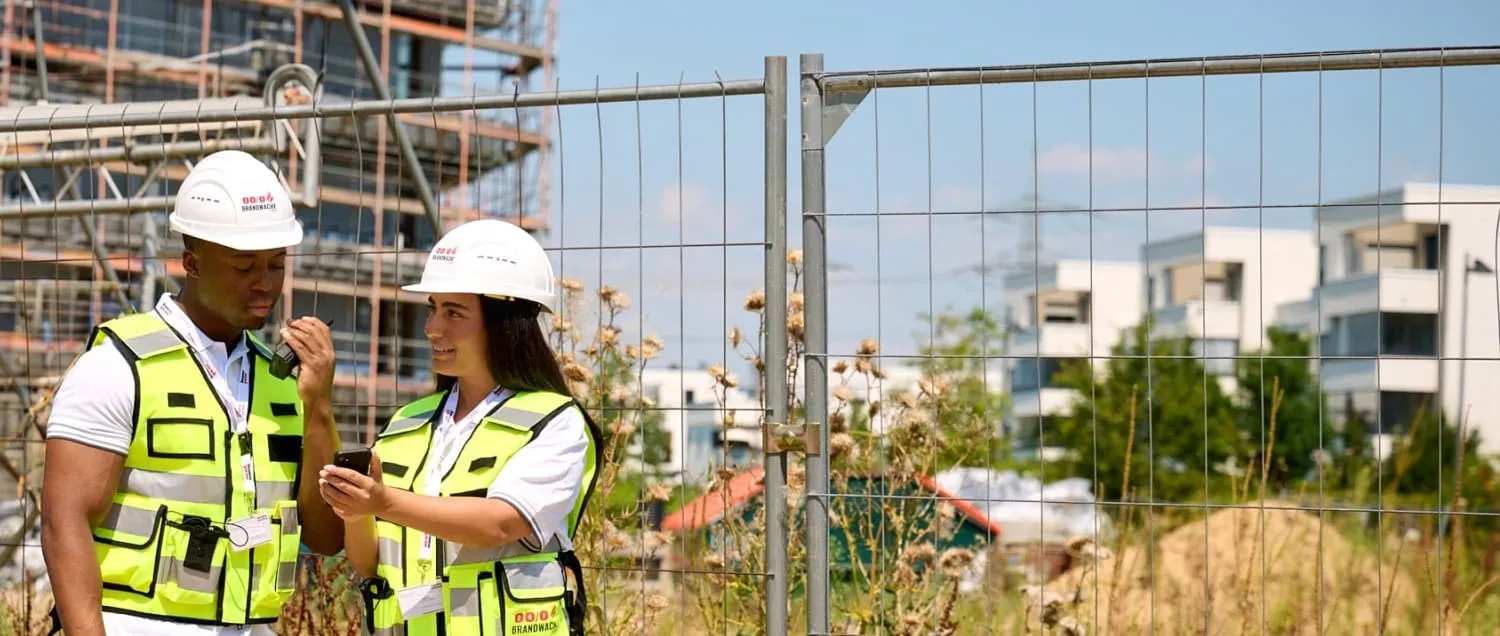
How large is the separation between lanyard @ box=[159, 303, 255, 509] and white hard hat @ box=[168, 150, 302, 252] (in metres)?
0.19

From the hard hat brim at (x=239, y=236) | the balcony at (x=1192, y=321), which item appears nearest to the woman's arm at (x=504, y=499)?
the hard hat brim at (x=239, y=236)

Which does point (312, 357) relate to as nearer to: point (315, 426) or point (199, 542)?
point (315, 426)

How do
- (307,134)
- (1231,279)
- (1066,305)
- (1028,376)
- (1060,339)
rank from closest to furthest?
(307,134) → (1231,279) → (1028,376) → (1060,339) → (1066,305)

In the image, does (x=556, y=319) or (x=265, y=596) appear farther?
(x=556, y=319)

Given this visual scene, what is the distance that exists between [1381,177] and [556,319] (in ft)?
7.83

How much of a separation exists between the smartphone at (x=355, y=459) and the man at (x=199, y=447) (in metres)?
0.40

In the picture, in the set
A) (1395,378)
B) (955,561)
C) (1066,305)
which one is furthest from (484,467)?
(1066,305)

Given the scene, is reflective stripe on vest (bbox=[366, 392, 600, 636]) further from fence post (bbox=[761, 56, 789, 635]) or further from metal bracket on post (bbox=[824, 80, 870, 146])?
metal bracket on post (bbox=[824, 80, 870, 146])

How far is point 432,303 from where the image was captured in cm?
334

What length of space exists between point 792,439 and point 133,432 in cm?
160

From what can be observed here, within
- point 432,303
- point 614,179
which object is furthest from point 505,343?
point 614,179

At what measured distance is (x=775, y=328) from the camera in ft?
13.5

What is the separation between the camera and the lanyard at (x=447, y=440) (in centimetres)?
322

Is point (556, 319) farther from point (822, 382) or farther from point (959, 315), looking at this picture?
point (959, 315)
